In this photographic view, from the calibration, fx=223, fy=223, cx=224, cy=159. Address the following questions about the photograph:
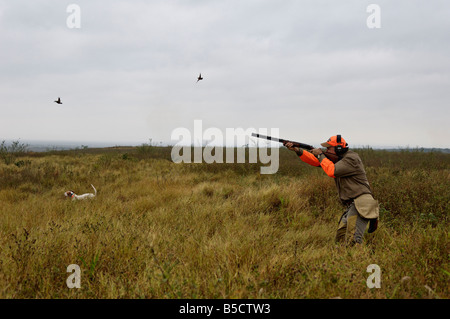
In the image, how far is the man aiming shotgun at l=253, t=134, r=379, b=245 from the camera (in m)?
3.19

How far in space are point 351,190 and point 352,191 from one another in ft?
0.07

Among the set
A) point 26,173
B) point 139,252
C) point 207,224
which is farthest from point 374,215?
point 26,173

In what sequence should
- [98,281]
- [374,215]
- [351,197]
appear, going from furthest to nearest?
1. [351,197]
2. [374,215]
3. [98,281]

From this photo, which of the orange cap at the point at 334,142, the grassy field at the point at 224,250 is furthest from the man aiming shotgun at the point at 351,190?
the grassy field at the point at 224,250

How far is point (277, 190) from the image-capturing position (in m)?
5.73

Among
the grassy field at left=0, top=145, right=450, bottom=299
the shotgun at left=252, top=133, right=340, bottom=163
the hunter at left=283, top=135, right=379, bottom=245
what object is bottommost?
the grassy field at left=0, top=145, right=450, bottom=299

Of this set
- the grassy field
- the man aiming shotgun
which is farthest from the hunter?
the grassy field

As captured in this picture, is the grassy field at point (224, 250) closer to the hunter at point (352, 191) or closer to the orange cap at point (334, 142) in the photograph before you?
the hunter at point (352, 191)

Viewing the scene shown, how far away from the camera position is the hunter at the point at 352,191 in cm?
319

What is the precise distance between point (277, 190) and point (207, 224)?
8.23 ft

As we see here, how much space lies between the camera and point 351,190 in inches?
132

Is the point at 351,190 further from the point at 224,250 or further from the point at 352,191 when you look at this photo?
the point at 224,250

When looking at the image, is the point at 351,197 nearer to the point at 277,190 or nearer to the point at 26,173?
the point at 277,190

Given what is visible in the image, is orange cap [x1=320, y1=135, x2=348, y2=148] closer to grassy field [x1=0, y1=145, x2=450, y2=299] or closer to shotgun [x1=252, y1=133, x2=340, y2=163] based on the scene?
shotgun [x1=252, y1=133, x2=340, y2=163]
